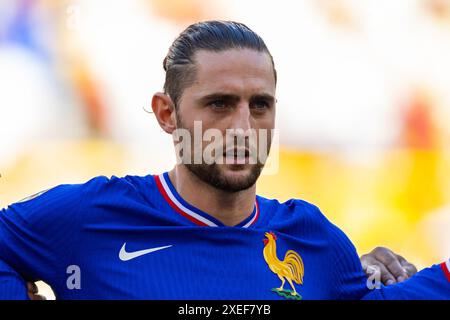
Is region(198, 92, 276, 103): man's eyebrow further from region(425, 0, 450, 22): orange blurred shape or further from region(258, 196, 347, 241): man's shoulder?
region(425, 0, 450, 22): orange blurred shape

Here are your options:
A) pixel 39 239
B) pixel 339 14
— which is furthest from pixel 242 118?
pixel 339 14

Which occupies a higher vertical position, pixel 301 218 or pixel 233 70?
pixel 233 70

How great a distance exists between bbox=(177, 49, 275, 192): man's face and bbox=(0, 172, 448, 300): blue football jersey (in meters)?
0.20

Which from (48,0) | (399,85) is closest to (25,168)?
(48,0)

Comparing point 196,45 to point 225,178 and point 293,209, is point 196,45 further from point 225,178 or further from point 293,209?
point 293,209

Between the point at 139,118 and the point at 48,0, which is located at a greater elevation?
the point at 48,0

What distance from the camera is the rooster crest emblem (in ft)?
7.83

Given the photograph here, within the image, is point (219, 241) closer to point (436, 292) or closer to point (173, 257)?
point (173, 257)

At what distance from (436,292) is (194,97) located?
1040 millimetres

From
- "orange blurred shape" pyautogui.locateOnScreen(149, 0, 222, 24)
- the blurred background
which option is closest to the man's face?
the blurred background

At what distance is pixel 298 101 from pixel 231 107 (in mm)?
5741

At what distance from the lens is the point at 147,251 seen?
2.38 meters

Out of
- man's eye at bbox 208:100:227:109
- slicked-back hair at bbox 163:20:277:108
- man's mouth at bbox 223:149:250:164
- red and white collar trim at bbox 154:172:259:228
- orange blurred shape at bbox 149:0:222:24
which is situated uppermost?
orange blurred shape at bbox 149:0:222:24
